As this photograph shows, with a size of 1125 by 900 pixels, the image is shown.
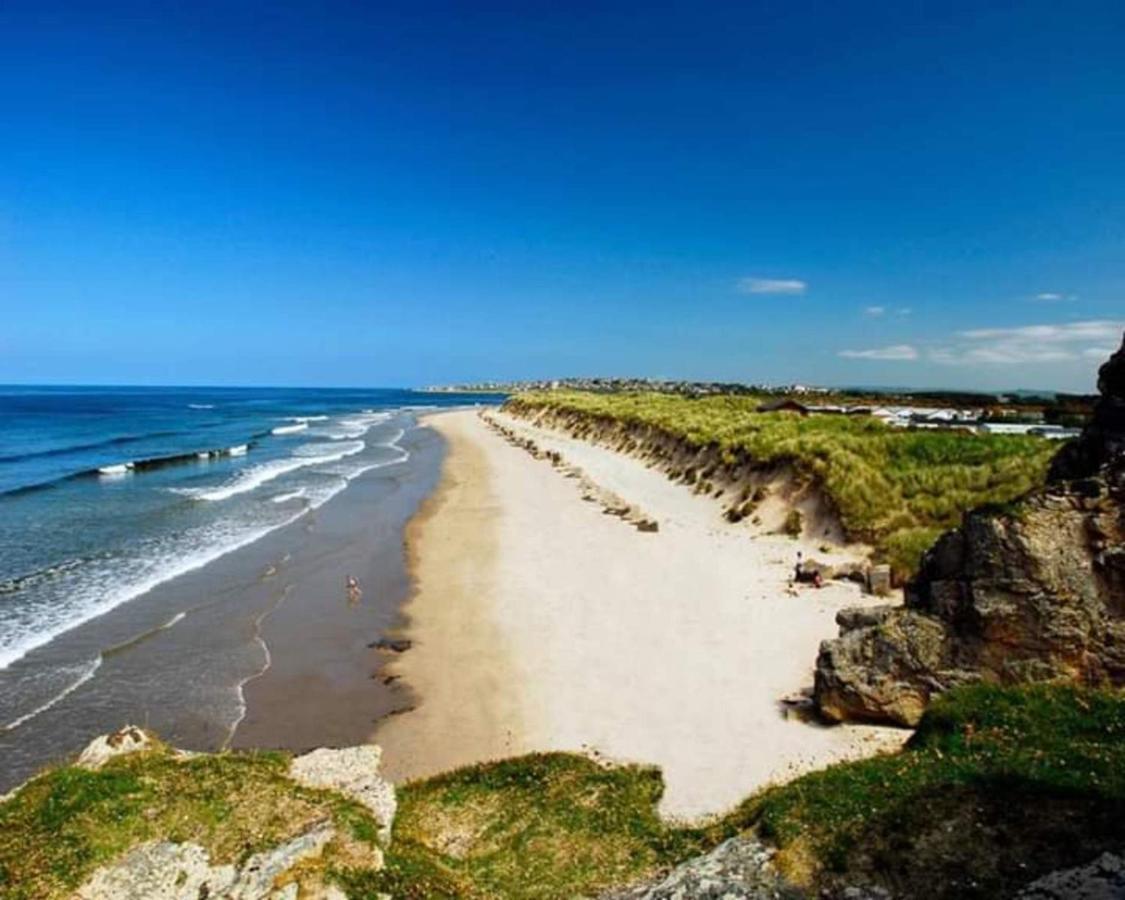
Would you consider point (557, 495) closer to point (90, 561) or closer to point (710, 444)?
point (710, 444)

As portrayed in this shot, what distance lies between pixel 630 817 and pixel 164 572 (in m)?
20.6

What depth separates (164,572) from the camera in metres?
24.7

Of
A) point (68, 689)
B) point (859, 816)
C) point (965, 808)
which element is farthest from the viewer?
point (68, 689)

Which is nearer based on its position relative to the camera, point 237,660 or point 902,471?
point 237,660

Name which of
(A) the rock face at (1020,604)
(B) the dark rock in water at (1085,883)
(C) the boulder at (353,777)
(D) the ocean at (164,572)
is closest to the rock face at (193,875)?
(C) the boulder at (353,777)

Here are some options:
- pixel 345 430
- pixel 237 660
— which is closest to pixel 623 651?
pixel 237 660

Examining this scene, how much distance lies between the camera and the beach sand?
12.2 meters

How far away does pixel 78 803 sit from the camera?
8281 millimetres

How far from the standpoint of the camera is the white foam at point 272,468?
41.0 meters

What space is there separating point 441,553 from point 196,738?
14069 mm

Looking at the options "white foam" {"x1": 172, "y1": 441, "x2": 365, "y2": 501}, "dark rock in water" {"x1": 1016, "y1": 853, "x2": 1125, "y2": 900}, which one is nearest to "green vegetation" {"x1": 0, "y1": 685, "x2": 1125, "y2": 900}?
"dark rock in water" {"x1": 1016, "y1": 853, "x2": 1125, "y2": 900}

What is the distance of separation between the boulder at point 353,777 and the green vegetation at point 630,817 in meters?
0.26


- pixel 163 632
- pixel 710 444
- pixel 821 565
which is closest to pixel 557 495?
pixel 710 444

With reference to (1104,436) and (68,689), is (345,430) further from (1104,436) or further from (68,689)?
(1104,436)
